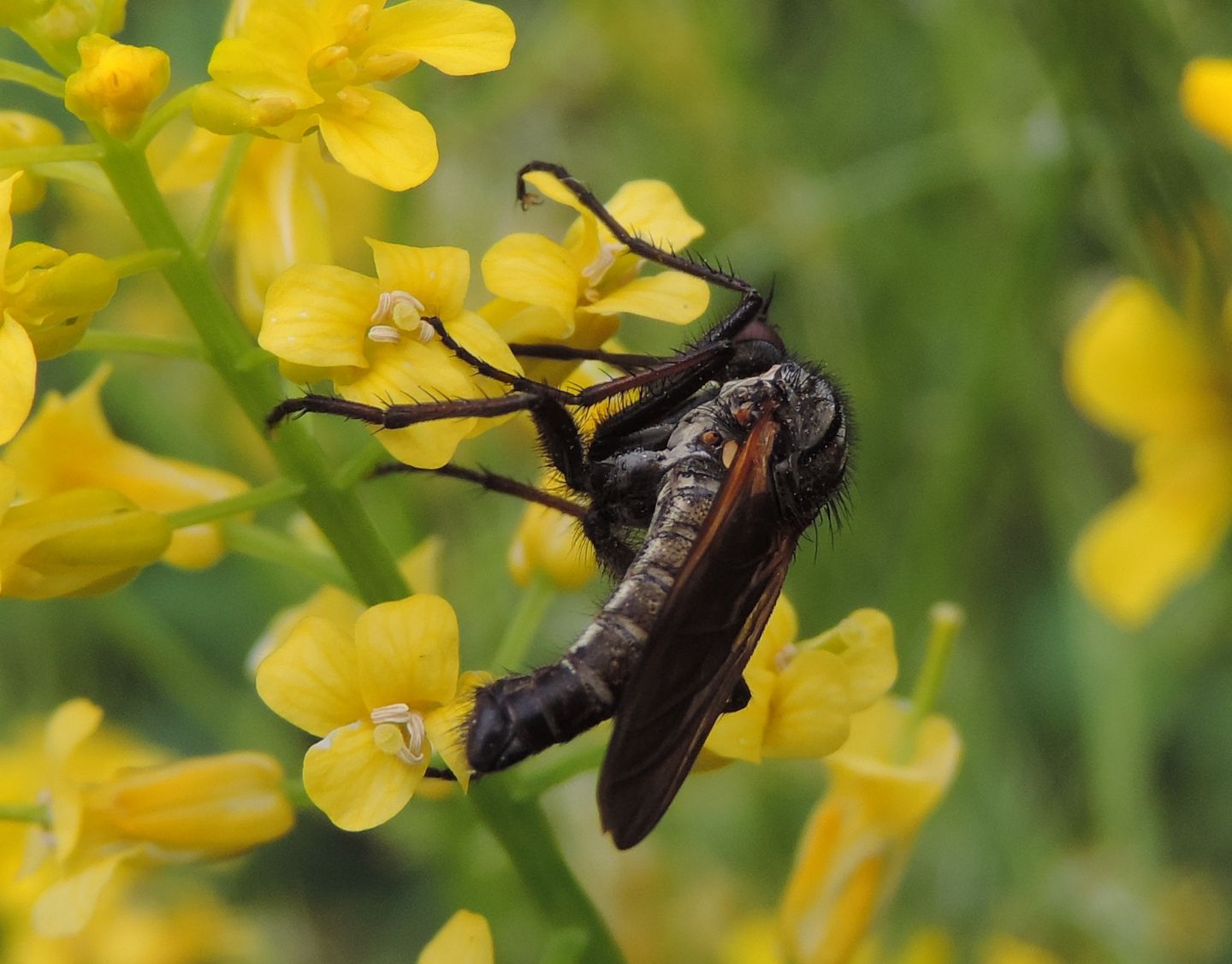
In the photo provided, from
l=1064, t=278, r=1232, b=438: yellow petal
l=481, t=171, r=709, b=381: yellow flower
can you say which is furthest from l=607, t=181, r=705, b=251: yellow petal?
l=1064, t=278, r=1232, b=438: yellow petal

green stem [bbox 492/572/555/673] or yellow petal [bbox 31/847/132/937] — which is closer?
yellow petal [bbox 31/847/132/937]

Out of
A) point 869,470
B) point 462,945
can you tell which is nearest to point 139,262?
point 462,945

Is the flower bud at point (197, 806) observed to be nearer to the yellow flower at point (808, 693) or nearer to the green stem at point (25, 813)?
the green stem at point (25, 813)

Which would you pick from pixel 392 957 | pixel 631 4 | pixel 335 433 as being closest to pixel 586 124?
pixel 631 4

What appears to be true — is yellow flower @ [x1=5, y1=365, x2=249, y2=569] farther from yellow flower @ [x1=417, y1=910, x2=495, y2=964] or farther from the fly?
yellow flower @ [x1=417, y1=910, x2=495, y2=964]

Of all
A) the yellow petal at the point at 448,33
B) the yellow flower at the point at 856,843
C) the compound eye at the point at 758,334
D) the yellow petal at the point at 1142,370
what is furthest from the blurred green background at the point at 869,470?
the yellow petal at the point at 448,33

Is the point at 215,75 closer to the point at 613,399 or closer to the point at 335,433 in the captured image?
the point at 613,399
